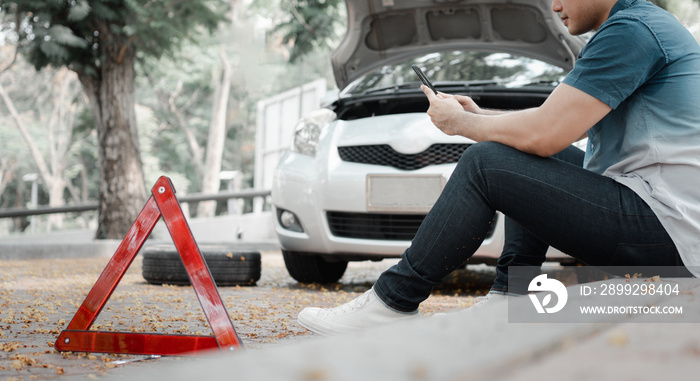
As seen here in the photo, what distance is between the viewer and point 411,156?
431cm

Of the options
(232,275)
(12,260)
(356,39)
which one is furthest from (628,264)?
(12,260)

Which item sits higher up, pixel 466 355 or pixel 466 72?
pixel 466 72

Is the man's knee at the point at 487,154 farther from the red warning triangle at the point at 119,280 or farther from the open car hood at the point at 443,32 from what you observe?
the open car hood at the point at 443,32

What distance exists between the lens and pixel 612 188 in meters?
2.14

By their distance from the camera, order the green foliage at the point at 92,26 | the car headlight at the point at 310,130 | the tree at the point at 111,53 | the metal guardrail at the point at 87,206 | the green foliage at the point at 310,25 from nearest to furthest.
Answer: the car headlight at the point at 310,130
the green foliage at the point at 92,26
the tree at the point at 111,53
the green foliage at the point at 310,25
the metal guardrail at the point at 87,206

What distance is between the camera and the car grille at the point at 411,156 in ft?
14.1

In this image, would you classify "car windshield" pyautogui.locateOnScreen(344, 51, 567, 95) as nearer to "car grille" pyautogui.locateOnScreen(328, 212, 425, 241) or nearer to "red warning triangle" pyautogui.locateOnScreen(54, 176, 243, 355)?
"car grille" pyautogui.locateOnScreen(328, 212, 425, 241)

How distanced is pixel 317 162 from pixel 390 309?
227 cm

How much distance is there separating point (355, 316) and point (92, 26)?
8.09 meters

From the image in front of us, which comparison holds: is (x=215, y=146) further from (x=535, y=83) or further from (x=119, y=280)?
(x=119, y=280)

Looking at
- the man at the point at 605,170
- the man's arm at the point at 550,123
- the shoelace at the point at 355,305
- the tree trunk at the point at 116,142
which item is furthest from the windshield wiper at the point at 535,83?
the tree trunk at the point at 116,142

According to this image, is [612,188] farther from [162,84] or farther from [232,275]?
[162,84]

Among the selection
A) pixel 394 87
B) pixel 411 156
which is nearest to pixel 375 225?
pixel 411 156

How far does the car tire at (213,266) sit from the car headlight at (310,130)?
861 millimetres
